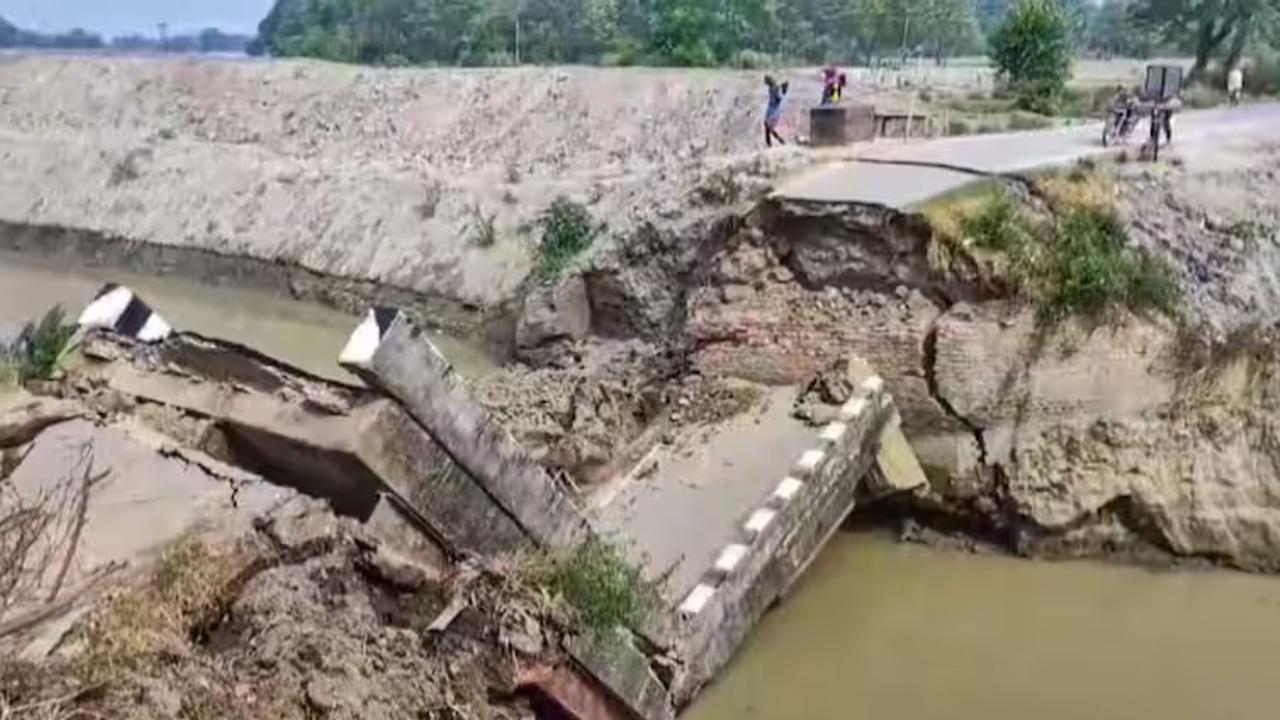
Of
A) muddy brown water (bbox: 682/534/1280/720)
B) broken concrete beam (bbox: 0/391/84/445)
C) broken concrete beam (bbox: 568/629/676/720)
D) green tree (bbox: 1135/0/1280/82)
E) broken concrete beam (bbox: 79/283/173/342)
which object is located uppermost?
green tree (bbox: 1135/0/1280/82)

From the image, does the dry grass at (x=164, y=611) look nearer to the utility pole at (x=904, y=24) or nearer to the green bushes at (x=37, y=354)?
the green bushes at (x=37, y=354)

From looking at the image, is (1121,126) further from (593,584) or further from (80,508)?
(80,508)

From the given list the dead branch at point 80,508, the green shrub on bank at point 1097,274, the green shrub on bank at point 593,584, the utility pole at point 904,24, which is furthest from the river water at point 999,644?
the utility pole at point 904,24

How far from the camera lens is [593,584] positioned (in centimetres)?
643

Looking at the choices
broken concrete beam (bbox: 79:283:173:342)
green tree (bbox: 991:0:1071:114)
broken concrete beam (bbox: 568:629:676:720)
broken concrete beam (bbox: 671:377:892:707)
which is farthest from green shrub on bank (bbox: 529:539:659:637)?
green tree (bbox: 991:0:1071:114)

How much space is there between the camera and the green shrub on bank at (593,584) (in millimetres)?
6234

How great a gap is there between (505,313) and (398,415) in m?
10.7

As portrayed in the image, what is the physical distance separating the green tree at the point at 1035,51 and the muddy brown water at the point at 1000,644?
46.5ft

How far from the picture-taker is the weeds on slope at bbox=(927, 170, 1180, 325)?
10672 mm

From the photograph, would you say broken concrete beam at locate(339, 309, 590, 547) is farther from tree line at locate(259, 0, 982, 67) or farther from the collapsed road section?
tree line at locate(259, 0, 982, 67)

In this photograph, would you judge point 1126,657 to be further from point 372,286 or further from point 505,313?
point 372,286

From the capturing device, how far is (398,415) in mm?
6012

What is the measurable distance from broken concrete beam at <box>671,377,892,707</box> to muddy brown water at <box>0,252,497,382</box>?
20.5 ft

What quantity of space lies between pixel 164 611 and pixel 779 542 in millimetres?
4477
